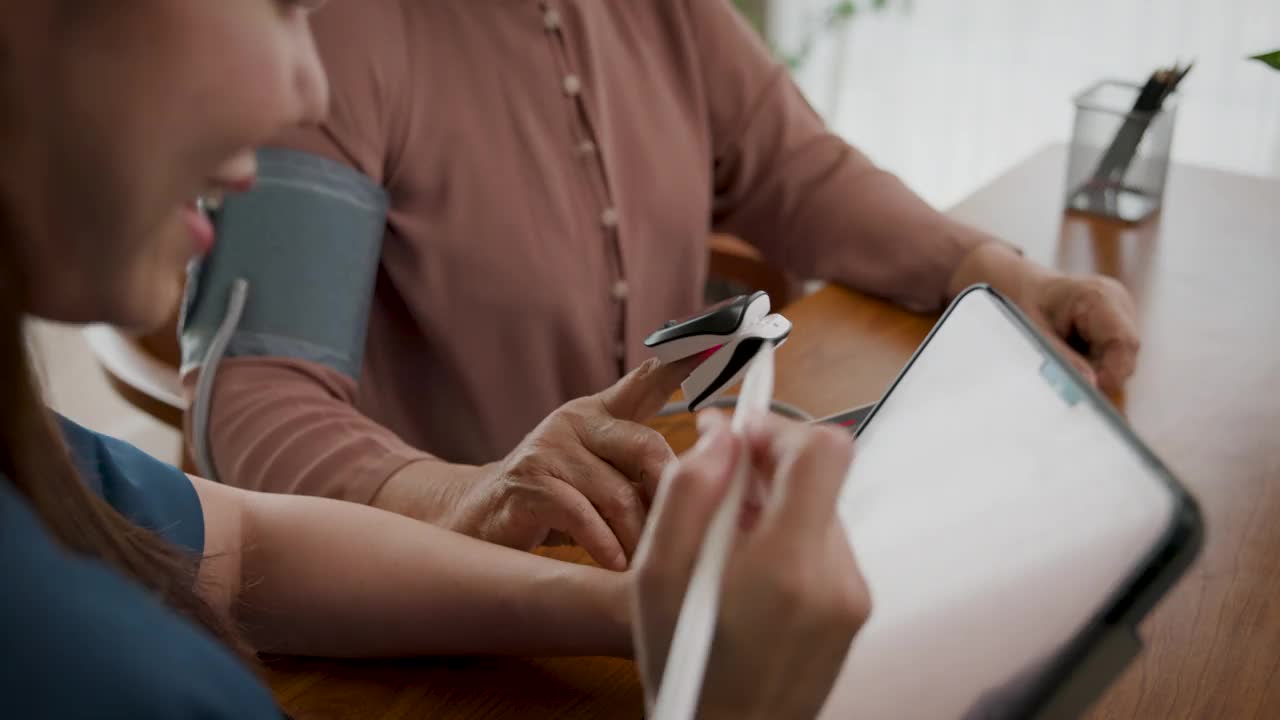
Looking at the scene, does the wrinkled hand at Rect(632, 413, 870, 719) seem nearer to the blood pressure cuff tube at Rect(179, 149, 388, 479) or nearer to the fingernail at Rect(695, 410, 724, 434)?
the fingernail at Rect(695, 410, 724, 434)

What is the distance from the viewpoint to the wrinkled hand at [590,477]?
2.02 ft

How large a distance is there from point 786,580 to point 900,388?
0.23m

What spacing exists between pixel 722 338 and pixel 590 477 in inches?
4.8

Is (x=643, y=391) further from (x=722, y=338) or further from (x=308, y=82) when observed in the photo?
(x=308, y=82)

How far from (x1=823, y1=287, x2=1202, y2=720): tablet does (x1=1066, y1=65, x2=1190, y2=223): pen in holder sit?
0.75 metres

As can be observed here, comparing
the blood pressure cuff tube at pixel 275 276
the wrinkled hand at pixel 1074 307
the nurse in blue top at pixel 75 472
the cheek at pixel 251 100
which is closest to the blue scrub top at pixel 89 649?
the nurse in blue top at pixel 75 472

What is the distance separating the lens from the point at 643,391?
0.63 meters

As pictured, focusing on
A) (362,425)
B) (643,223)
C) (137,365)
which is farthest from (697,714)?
(137,365)

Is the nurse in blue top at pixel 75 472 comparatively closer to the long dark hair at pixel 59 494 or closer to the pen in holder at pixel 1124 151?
the long dark hair at pixel 59 494

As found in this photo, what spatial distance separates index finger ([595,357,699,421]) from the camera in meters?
0.63

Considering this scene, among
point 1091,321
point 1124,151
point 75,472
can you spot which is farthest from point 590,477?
point 1124,151

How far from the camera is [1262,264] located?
108cm

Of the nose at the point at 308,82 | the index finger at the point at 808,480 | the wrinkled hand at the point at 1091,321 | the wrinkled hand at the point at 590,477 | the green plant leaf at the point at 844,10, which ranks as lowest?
the green plant leaf at the point at 844,10

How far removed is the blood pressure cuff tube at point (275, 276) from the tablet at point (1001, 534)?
1.49 feet
